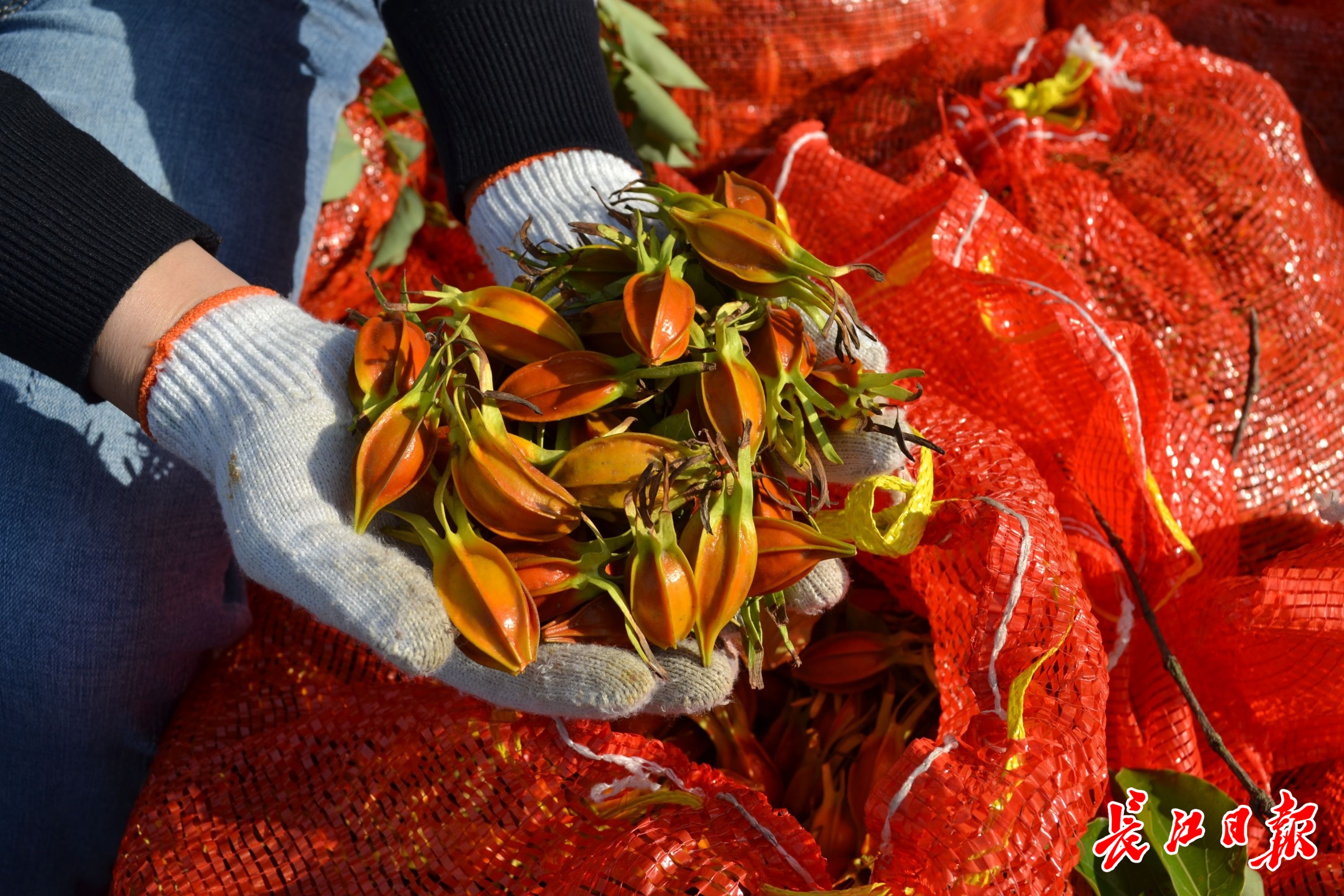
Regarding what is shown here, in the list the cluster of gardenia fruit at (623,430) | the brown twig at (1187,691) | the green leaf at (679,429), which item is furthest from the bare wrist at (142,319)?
the brown twig at (1187,691)

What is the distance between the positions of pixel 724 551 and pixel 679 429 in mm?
86

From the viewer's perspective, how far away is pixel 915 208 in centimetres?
95

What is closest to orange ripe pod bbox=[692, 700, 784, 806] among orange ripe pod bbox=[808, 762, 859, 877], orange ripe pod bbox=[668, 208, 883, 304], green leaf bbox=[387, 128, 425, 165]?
orange ripe pod bbox=[808, 762, 859, 877]

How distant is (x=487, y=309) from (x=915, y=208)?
18.2 inches

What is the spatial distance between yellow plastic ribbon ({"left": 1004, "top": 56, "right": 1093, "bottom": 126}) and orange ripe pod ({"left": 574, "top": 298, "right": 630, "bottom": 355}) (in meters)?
0.82

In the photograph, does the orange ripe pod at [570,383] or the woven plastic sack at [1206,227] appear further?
the woven plastic sack at [1206,227]

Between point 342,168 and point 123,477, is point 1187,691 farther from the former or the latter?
point 342,168

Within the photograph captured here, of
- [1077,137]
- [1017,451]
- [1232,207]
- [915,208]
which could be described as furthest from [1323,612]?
[1077,137]

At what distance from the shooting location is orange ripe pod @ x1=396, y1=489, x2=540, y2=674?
60 cm

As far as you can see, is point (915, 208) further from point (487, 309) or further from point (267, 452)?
point (267, 452)

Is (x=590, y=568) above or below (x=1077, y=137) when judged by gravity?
below

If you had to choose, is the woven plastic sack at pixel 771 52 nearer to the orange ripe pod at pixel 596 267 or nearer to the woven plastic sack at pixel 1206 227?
the woven plastic sack at pixel 1206 227

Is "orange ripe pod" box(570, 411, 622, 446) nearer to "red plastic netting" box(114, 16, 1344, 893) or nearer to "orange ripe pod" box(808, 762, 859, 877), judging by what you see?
"red plastic netting" box(114, 16, 1344, 893)

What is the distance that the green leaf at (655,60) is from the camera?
4.21ft
